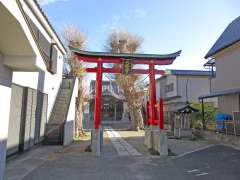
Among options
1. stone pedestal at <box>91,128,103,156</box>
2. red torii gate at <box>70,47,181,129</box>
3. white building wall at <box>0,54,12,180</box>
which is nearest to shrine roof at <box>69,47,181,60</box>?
red torii gate at <box>70,47,181,129</box>

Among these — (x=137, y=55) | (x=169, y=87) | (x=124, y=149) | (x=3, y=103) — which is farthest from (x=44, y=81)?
(x=169, y=87)

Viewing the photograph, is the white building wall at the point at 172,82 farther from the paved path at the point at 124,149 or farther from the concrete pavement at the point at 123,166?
the concrete pavement at the point at 123,166

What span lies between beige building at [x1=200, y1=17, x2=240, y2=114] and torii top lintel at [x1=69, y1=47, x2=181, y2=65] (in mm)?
4319

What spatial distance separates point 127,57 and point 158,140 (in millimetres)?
4089

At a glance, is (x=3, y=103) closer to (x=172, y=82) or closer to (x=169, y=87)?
(x=172, y=82)

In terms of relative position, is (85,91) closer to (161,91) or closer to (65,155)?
(65,155)

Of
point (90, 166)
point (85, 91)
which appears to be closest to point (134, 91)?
point (85, 91)

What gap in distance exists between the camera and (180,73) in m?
24.3

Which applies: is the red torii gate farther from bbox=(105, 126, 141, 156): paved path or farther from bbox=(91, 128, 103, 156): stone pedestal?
bbox=(91, 128, 103, 156): stone pedestal

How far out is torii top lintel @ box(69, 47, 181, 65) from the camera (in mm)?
Answer: 10688

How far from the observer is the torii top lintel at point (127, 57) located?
1069 centimetres

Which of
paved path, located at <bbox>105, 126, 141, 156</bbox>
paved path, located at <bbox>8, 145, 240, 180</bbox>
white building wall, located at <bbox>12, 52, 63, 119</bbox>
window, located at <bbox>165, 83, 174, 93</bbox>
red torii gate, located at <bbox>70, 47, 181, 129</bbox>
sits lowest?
paved path, located at <bbox>8, 145, 240, 180</bbox>

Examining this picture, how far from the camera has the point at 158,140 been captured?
968 cm

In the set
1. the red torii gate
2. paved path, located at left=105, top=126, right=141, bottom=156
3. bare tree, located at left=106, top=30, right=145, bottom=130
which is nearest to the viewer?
paved path, located at left=105, top=126, right=141, bottom=156
